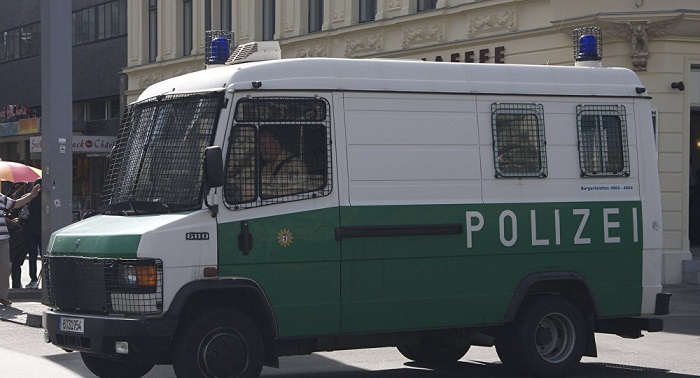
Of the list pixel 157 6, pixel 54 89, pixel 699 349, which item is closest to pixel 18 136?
pixel 157 6

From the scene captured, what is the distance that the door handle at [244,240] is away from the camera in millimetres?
9680

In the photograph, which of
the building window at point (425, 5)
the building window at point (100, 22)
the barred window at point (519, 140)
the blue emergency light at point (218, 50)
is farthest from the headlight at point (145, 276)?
the building window at point (100, 22)

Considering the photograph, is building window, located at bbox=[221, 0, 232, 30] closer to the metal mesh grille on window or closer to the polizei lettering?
the polizei lettering

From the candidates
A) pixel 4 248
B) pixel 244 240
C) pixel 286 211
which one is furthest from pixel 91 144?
pixel 244 240

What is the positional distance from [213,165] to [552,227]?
130 inches

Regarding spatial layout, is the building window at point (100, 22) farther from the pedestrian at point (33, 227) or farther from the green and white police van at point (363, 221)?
the green and white police van at point (363, 221)

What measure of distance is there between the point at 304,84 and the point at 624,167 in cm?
329

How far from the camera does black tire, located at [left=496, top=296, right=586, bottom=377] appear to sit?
36.2 feet

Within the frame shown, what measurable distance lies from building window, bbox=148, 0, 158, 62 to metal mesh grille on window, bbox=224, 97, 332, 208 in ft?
97.7

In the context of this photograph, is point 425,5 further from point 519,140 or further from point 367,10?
point 519,140

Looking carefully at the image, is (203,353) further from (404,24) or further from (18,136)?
(18,136)

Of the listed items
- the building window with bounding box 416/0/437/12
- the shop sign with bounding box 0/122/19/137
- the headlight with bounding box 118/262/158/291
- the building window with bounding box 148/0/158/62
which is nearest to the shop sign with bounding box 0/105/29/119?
the shop sign with bounding box 0/122/19/137

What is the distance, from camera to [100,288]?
962 cm

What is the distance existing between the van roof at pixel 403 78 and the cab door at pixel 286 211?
6.6 inches
